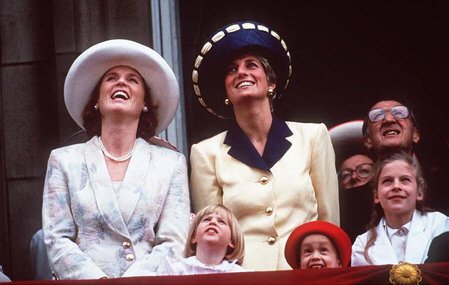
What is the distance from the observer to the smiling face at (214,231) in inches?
222

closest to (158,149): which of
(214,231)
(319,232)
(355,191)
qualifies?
(214,231)

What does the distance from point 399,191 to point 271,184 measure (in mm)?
635

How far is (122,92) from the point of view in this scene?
20.3ft

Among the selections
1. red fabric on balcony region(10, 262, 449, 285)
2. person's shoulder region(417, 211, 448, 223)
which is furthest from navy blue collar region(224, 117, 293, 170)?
red fabric on balcony region(10, 262, 449, 285)

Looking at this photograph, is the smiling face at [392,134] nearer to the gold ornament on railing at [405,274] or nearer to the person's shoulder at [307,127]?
the person's shoulder at [307,127]

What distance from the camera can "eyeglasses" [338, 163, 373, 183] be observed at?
6.63 m

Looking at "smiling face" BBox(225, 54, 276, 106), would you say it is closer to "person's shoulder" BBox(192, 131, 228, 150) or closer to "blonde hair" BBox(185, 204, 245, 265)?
"person's shoulder" BBox(192, 131, 228, 150)

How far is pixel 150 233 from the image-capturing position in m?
5.90

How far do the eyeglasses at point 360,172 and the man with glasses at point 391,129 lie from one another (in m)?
0.13

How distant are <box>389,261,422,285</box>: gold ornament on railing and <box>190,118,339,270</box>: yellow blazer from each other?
0.93 m

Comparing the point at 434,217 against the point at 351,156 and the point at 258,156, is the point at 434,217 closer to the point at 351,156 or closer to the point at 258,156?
the point at 258,156

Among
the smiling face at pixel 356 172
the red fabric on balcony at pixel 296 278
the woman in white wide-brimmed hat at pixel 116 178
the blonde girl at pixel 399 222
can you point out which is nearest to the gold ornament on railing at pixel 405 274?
the red fabric on balcony at pixel 296 278

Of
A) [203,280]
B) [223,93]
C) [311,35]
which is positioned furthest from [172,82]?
[311,35]

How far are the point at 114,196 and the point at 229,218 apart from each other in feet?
1.88
